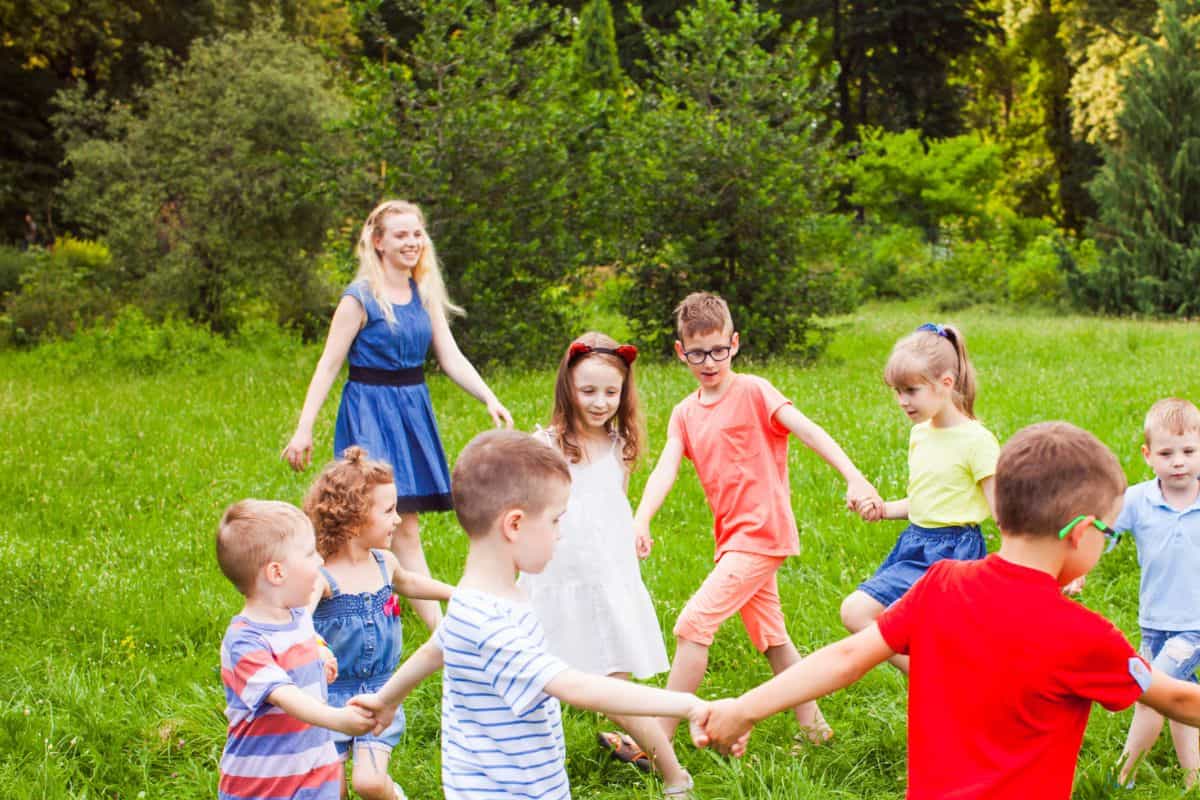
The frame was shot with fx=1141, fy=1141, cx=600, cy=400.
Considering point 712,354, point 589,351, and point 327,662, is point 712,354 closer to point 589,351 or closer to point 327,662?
point 589,351

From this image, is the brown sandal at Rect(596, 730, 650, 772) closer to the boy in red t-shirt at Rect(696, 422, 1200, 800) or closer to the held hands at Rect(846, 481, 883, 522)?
the held hands at Rect(846, 481, 883, 522)

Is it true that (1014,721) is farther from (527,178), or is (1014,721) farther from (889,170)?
(889,170)

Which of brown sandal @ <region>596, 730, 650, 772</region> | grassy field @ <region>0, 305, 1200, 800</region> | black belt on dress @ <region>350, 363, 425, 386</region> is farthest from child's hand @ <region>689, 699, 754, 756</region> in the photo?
black belt on dress @ <region>350, 363, 425, 386</region>

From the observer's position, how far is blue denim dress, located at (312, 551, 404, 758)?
414 centimetres

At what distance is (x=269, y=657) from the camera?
3.34m

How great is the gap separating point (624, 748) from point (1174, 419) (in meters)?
2.50

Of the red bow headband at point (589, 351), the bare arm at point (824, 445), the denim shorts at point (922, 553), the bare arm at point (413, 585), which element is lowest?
the denim shorts at point (922, 553)

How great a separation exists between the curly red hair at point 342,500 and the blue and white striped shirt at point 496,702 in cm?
119

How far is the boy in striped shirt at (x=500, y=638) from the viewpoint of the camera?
2.88 m

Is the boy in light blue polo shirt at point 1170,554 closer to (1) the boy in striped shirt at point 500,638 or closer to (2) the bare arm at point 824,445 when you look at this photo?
(2) the bare arm at point 824,445

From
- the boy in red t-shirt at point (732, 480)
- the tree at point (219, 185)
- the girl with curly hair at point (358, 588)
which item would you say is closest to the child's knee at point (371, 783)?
the girl with curly hair at point (358, 588)

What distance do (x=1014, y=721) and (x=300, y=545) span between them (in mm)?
2054

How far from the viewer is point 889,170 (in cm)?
3269

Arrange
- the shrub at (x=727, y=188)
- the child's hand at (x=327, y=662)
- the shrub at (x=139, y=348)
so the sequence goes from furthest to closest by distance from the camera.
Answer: the shrub at (x=139, y=348), the shrub at (x=727, y=188), the child's hand at (x=327, y=662)
